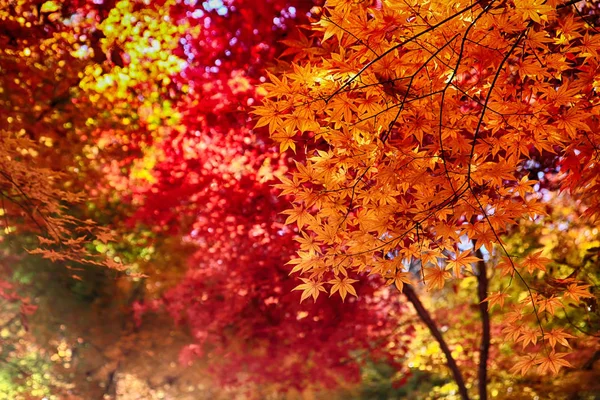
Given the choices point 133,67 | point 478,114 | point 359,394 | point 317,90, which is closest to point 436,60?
point 478,114

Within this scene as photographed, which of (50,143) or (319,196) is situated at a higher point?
(50,143)

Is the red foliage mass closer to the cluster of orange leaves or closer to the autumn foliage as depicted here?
the autumn foliage

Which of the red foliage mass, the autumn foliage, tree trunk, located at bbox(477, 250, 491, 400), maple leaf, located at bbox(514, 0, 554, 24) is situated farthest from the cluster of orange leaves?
tree trunk, located at bbox(477, 250, 491, 400)

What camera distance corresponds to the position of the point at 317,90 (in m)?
2.18

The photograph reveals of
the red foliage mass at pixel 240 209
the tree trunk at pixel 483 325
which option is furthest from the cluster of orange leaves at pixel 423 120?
the tree trunk at pixel 483 325

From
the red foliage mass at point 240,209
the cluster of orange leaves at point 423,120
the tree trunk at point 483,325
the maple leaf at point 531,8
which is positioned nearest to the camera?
the maple leaf at point 531,8

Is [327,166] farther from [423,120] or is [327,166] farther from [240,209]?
[240,209]

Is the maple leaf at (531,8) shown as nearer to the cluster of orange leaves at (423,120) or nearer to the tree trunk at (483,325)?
the cluster of orange leaves at (423,120)

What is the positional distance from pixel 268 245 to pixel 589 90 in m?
3.76

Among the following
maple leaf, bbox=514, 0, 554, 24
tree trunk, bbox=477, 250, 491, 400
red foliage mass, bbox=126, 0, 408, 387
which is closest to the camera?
maple leaf, bbox=514, 0, 554, 24

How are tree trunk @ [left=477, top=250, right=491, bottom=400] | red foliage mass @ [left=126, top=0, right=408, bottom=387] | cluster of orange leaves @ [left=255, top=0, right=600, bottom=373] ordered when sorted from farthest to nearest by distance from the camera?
tree trunk @ [left=477, top=250, right=491, bottom=400] < red foliage mass @ [left=126, top=0, right=408, bottom=387] < cluster of orange leaves @ [left=255, top=0, right=600, bottom=373]

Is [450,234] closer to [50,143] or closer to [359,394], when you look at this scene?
[50,143]

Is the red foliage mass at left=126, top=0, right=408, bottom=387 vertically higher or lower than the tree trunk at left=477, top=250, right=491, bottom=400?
higher

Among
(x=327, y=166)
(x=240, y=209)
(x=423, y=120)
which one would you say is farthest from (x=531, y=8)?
(x=240, y=209)
